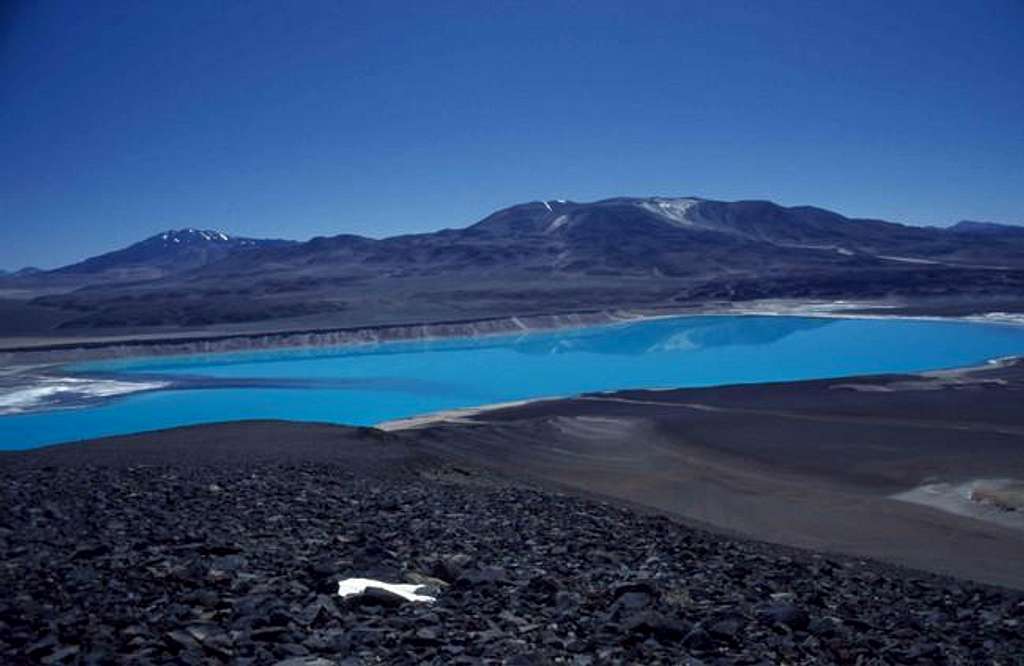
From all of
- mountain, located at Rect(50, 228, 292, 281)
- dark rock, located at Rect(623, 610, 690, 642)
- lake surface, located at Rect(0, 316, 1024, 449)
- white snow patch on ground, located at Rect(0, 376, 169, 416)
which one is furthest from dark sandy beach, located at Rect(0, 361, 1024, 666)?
mountain, located at Rect(50, 228, 292, 281)

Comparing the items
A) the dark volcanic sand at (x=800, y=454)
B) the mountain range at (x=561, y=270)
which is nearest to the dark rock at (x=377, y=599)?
the dark volcanic sand at (x=800, y=454)

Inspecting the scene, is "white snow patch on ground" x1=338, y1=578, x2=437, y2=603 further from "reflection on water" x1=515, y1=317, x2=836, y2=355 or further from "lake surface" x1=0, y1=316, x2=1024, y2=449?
"reflection on water" x1=515, y1=317, x2=836, y2=355

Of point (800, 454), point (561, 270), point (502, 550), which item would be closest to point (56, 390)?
point (800, 454)

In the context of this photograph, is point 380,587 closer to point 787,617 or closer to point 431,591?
point 431,591

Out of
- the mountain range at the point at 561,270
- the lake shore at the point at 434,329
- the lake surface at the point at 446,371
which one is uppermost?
the mountain range at the point at 561,270

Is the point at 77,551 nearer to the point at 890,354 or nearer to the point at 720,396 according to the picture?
the point at 720,396

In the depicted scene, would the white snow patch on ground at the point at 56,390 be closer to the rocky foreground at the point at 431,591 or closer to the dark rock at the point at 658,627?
the rocky foreground at the point at 431,591

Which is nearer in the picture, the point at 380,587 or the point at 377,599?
the point at 377,599
